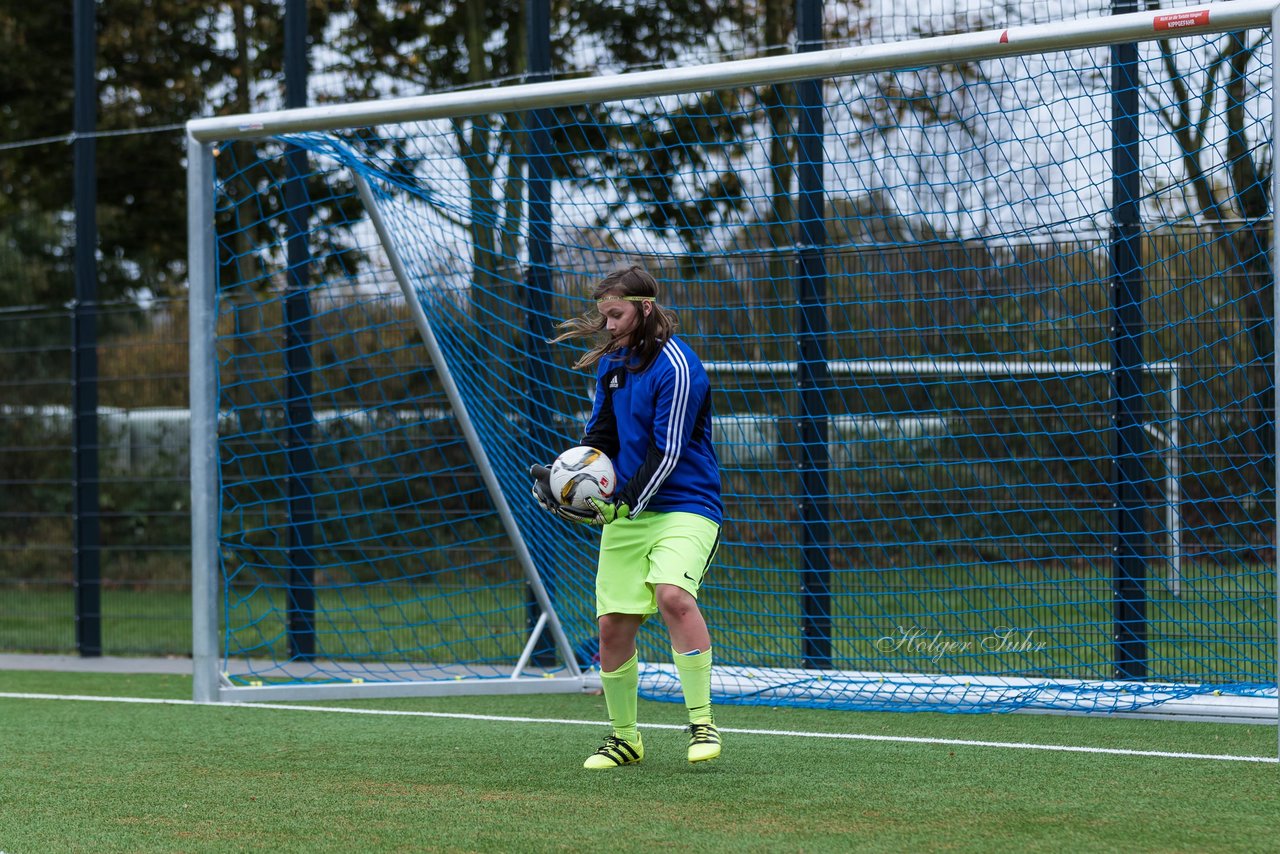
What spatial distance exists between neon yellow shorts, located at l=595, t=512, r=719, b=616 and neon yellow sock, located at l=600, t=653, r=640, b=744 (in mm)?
217

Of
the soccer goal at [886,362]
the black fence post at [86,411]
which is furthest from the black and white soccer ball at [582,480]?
the black fence post at [86,411]

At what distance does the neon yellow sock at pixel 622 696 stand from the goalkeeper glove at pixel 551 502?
0.51 m

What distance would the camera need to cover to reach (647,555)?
478 cm

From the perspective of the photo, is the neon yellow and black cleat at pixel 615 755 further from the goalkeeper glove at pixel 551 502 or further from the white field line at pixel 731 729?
the white field line at pixel 731 729

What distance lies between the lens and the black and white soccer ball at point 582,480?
4.68 m

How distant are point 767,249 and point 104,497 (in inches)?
187

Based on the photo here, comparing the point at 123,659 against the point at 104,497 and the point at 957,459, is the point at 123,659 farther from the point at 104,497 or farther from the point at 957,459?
the point at 957,459

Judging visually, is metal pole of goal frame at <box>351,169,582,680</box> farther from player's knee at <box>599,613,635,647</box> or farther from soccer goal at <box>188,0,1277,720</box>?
player's knee at <box>599,613,635,647</box>

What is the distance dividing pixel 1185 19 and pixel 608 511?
2.56 metres

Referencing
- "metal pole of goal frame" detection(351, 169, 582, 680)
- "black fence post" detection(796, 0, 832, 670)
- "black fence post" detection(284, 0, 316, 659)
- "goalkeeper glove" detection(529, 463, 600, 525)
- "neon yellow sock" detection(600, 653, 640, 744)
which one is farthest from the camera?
"black fence post" detection(284, 0, 316, 659)

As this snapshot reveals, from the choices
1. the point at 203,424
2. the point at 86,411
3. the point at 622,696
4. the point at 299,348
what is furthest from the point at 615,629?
the point at 86,411

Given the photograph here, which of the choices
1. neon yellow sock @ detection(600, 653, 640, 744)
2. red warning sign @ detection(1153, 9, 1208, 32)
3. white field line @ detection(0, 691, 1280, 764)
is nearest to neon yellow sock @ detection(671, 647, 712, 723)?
neon yellow sock @ detection(600, 653, 640, 744)

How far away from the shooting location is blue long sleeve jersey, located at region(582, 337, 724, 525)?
4688 mm

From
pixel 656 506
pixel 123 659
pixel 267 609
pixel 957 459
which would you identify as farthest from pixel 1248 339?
pixel 123 659
